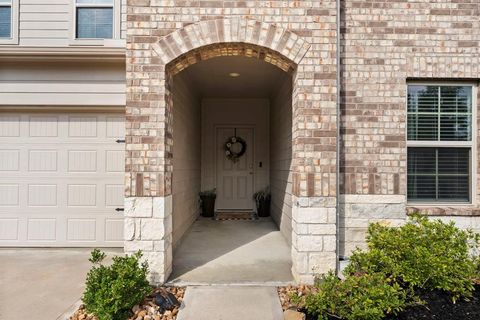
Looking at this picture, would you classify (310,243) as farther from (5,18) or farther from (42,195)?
(5,18)

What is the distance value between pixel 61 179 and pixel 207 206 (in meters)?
3.32

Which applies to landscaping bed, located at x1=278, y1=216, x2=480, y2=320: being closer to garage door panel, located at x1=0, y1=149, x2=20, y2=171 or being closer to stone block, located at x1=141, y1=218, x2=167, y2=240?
stone block, located at x1=141, y1=218, x2=167, y2=240

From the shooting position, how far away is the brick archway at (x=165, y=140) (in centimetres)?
338

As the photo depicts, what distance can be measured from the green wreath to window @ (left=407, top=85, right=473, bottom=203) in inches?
183

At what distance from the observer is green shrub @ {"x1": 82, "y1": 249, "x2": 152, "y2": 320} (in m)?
2.59

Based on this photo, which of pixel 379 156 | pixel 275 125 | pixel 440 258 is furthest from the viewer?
pixel 275 125

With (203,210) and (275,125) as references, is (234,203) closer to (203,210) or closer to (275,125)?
(203,210)

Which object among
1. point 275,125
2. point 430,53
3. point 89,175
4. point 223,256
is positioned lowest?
point 223,256

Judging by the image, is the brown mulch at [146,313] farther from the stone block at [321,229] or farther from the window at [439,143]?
the window at [439,143]

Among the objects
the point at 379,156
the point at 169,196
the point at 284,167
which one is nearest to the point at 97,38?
the point at 169,196

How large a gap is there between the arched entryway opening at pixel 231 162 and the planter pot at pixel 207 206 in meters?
0.20

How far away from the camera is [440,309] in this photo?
2.75 meters

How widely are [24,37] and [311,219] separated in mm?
4592

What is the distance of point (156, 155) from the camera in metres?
3.40
